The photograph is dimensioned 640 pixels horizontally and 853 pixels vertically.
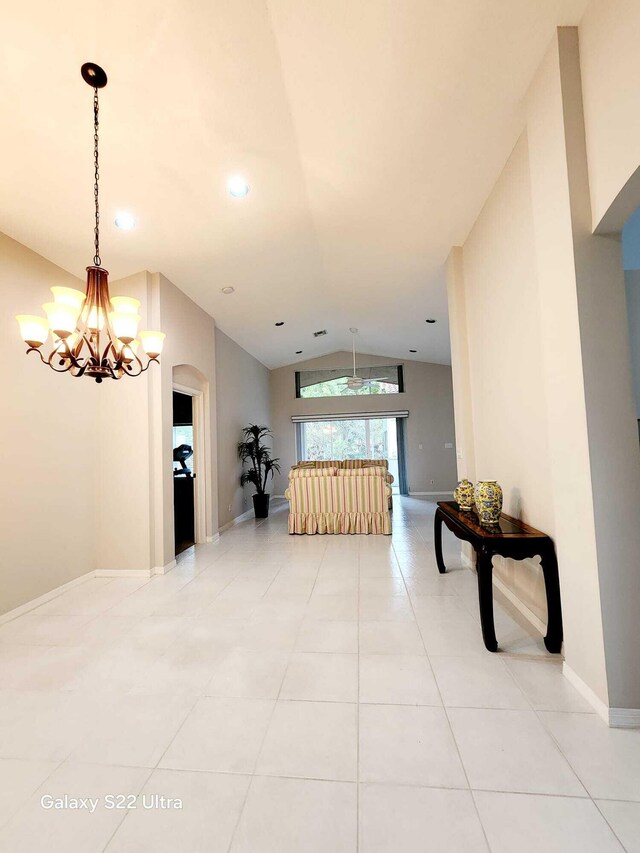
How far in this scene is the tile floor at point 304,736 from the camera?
1.18m

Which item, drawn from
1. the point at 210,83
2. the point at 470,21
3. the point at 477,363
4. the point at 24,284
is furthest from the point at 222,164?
the point at 477,363

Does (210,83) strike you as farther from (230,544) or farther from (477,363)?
(230,544)

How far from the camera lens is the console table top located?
216 centimetres

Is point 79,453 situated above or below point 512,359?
below

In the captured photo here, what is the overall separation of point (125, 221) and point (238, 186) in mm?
994

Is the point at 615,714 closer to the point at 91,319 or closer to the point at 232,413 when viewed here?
the point at 91,319

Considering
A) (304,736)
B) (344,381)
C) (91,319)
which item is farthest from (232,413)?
(304,736)

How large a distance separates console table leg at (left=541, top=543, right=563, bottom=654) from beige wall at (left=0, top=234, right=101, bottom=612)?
3.69 m

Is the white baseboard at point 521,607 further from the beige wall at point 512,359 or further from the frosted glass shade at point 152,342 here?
the frosted glass shade at point 152,342

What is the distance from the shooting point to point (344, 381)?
8.97 m

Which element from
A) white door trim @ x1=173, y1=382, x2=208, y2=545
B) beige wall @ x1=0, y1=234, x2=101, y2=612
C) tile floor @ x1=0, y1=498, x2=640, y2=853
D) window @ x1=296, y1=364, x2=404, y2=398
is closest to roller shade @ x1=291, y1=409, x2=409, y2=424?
window @ x1=296, y1=364, x2=404, y2=398

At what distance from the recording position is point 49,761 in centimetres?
147

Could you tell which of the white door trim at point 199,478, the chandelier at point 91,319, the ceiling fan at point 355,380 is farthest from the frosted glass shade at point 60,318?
the ceiling fan at point 355,380

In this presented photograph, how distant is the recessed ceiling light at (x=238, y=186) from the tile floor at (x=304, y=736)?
3.25m
